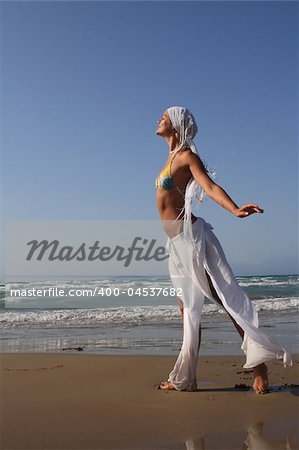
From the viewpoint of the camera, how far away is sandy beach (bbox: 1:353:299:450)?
2.79 m

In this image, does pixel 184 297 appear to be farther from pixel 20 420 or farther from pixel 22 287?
pixel 22 287

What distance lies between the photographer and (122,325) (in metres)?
10.4

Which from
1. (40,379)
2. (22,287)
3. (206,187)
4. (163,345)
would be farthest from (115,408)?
(22,287)

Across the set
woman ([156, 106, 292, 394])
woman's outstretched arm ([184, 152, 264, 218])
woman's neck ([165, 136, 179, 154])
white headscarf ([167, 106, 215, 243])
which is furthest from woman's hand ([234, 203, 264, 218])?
woman's neck ([165, 136, 179, 154])

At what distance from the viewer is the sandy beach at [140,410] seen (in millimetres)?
2793

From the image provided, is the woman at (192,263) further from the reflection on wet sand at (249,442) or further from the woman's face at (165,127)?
the reflection on wet sand at (249,442)

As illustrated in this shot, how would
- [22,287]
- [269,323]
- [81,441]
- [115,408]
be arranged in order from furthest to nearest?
[22,287] < [269,323] < [115,408] < [81,441]

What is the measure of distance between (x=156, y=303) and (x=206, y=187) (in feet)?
38.9

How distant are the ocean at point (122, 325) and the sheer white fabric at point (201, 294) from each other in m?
2.43

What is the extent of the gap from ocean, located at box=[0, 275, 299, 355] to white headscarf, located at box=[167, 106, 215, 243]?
283 centimetres

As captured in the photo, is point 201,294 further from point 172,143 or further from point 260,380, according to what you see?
point 172,143

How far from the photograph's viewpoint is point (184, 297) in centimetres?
407

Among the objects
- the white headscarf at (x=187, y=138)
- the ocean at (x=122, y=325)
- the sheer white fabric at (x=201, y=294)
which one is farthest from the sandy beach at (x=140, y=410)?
the ocean at (x=122, y=325)

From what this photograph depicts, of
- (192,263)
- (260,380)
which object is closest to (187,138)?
(192,263)
